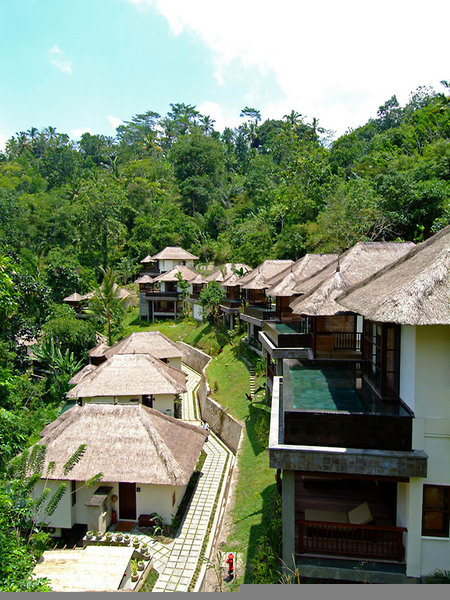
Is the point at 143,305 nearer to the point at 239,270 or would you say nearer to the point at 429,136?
the point at 239,270

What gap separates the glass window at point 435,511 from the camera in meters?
7.91

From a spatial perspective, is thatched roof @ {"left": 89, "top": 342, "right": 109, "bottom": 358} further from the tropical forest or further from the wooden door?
the wooden door

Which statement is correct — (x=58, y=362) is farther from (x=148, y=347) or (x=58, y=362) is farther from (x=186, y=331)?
(x=186, y=331)

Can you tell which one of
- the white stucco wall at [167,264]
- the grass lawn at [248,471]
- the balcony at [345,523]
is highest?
the white stucco wall at [167,264]

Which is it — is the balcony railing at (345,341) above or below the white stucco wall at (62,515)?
above

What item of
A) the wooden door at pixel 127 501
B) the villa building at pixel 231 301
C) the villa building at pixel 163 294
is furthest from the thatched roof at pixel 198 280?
the wooden door at pixel 127 501

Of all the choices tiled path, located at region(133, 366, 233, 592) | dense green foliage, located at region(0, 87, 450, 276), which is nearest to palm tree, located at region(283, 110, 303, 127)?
dense green foliage, located at region(0, 87, 450, 276)

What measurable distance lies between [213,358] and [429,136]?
30080 millimetres

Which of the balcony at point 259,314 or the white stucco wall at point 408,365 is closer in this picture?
→ the white stucco wall at point 408,365

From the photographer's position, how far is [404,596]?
5824mm

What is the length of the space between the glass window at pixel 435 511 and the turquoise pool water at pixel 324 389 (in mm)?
1852

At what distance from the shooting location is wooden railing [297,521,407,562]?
8180mm

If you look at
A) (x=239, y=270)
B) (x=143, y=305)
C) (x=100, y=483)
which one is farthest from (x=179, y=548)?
(x=143, y=305)

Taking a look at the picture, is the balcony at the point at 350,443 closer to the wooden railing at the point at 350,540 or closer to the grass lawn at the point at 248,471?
the wooden railing at the point at 350,540
